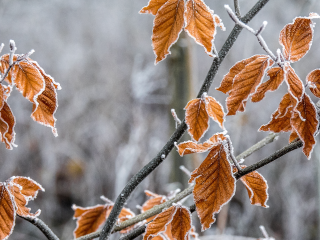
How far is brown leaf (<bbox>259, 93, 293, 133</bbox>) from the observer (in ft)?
1.47

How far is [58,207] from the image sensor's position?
348 centimetres

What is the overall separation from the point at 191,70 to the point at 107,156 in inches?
85.6

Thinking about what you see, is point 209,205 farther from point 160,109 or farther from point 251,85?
point 160,109

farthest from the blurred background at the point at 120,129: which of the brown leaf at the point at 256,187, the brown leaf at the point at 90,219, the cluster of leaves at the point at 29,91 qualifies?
the cluster of leaves at the point at 29,91

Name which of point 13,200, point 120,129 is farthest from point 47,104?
point 120,129

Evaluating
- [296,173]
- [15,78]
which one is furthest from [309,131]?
[296,173]

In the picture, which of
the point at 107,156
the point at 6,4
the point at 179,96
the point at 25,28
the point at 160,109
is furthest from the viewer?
the point at 25,28

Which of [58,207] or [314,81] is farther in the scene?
[58,207]

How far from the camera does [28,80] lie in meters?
0.41

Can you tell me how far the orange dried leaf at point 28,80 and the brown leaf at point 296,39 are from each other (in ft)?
1.16

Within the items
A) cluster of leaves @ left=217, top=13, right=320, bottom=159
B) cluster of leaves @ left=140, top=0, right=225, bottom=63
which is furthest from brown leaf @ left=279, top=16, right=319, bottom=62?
cluster of leaves @ left=140, top=0, right=225, bottom=63

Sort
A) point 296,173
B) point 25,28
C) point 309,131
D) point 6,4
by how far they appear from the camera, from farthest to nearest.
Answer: point 25,28 < point 6,4 < point 296,173 < point 309,131

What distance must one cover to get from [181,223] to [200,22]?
31 centimetres

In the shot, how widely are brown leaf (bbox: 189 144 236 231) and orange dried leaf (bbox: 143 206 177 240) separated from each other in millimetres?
69
